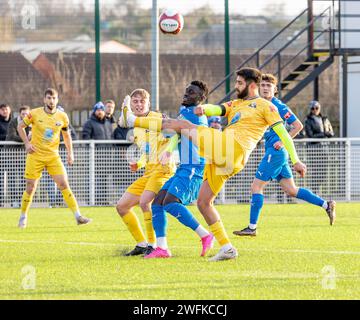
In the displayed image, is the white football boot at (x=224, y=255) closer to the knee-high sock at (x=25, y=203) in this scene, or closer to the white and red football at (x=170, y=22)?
the knee-high sock at (x=25, y=203)

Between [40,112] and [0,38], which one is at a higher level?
[0,38]

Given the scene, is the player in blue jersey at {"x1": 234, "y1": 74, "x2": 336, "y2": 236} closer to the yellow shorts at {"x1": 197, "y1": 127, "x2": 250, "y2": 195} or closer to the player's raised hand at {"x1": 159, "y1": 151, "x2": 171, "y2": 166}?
the player's raised hand at {"x1": 159, "y1": 151, "x2": 171, "y2": 166}

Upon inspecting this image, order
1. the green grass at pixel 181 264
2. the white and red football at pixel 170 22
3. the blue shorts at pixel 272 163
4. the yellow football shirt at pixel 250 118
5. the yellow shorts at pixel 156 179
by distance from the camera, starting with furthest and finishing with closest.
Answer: the white and red football at pixel 170 22 < the blue shorts at pixel 272 163 < the yellow shorts at pixel 156 179 < the yellow football shirt at pixel 250 118 < the green grass at pixel 181 264

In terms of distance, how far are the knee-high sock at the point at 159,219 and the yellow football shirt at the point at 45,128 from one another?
5269 millimetres

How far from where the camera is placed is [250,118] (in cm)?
1159

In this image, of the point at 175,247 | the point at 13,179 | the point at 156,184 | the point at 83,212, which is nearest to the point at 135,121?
the point at 156,184

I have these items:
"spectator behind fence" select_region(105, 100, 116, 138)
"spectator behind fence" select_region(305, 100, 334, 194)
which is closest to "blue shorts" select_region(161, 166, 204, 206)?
"spectator behind fence" select_region(105, 100, 116, 138)

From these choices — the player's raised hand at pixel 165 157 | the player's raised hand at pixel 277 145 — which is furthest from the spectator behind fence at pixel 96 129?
the player's raised hand at pixel 165 157

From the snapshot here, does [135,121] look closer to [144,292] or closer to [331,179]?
[144,292]

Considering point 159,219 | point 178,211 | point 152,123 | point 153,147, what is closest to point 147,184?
point 153,147

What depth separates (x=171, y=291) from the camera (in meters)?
9.19

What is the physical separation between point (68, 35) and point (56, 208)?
118 feet

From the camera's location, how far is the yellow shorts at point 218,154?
11.0 meters

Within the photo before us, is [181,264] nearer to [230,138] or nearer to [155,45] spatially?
[230,138]
